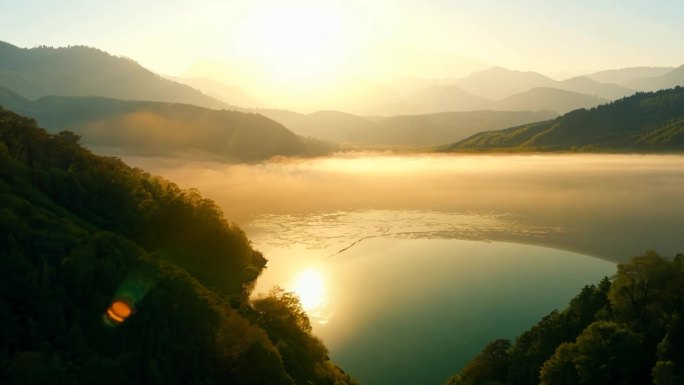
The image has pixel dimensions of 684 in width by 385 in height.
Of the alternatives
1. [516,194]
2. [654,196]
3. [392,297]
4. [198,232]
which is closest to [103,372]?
[392,297]

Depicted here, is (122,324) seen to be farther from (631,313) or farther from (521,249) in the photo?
(521,249)

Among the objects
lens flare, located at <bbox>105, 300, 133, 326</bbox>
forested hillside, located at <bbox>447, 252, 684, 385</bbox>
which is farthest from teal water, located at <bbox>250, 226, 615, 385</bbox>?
lens flare, located at <bbox>105, 300, 133, 326</bbox>

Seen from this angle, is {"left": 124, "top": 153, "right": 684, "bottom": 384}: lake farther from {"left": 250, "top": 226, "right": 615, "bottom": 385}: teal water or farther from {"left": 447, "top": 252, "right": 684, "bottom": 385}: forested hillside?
{"left": 447, "top": 252, "right": 684, "bottom": 385}: forested hillside

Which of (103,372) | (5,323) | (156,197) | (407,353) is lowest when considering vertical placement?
(407,353)

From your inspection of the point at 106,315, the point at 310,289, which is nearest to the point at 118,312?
the point at 106,315

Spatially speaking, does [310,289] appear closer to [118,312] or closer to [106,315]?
[118,312]

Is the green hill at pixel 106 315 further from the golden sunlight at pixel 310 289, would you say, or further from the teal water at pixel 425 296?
the golden sunlight at pixel 310 289
